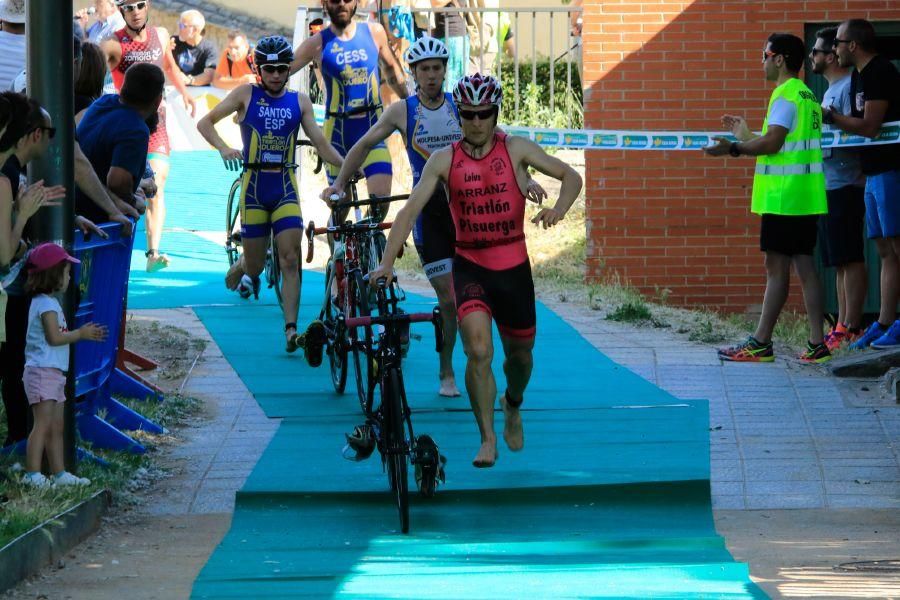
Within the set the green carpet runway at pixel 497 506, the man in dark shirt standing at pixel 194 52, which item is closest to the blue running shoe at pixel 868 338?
the green carpet runway at pixel 497 506

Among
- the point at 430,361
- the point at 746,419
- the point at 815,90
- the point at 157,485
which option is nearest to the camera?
the point at 157,485

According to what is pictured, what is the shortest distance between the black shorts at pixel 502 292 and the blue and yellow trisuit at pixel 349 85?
436 cm

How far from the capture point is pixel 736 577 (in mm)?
6090

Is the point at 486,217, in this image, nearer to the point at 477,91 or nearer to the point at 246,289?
the point at 477,91

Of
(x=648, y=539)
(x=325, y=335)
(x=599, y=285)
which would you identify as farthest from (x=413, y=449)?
(x=599, y=285)

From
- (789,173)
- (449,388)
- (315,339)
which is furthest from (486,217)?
(789,173)

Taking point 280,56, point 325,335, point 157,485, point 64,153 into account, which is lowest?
point 157,485

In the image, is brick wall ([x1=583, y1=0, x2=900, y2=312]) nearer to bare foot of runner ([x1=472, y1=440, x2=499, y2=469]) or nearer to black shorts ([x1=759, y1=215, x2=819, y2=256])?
black shorts ([x1=759, y1=215, x2=819, y2=256])

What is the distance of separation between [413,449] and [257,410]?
2700 mm

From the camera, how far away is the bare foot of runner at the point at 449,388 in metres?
9.78

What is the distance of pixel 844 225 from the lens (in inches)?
444

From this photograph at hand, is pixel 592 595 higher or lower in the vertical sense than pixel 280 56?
lower

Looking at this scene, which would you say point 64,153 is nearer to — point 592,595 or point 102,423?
point 102,423

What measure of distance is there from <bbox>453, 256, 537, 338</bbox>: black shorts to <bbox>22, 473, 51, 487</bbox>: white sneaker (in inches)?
80.0
